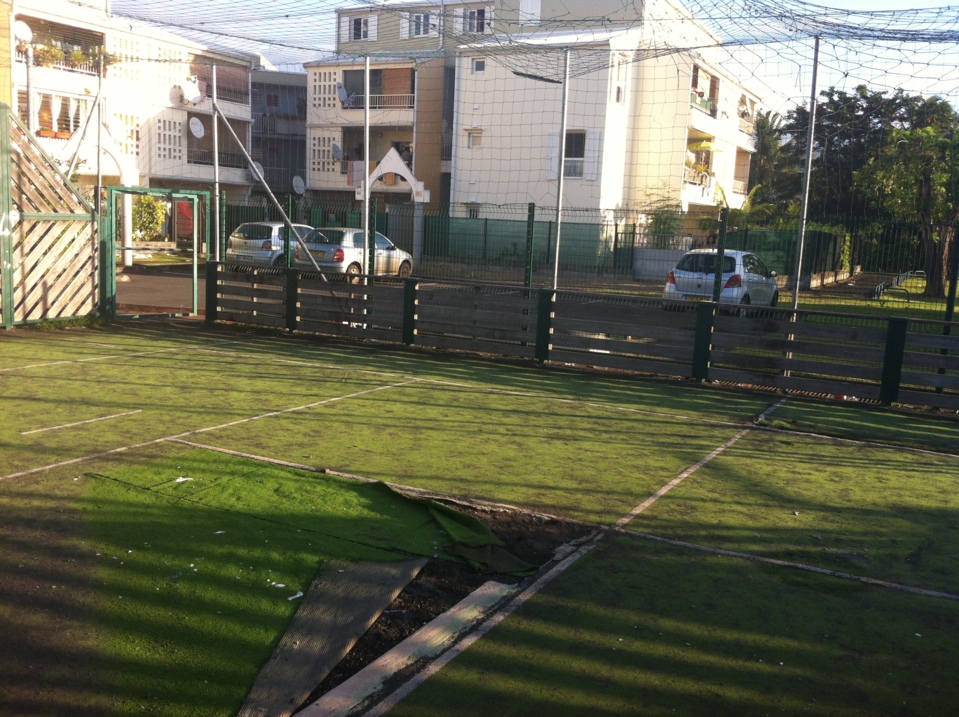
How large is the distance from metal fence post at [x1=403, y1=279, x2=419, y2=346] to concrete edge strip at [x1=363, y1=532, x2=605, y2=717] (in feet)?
27.2

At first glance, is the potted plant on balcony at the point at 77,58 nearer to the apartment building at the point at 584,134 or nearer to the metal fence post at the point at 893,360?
the apartment building at the point at 584,134

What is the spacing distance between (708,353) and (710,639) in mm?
7529

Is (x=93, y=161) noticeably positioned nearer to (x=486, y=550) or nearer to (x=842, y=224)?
(x=842, y=224)

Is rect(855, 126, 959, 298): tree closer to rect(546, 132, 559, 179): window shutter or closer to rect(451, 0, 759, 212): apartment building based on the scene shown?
rect(451, 0, 759, 212): apartment building

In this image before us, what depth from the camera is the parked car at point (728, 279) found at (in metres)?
14.8

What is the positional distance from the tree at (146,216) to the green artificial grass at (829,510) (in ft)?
97.4

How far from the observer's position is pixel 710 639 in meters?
4.52

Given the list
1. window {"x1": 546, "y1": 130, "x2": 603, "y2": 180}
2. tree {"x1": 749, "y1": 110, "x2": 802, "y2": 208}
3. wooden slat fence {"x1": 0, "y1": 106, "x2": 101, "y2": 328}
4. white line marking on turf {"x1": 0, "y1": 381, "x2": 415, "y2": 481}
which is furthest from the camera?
tree {"x1": 749, "y1": 110, "x2": 802, "y2": 208}

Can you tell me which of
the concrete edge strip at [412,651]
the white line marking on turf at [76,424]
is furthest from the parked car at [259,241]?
the concrete edge strip at [412,651]

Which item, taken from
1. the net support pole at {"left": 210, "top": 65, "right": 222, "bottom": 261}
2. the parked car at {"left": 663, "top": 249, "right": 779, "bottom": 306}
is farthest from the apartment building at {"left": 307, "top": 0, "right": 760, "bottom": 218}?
the parked car at {"left": 663, "top": 249, "right": 779, "bottom": 306}

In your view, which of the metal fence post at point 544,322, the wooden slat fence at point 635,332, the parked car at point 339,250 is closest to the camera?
the wooden slat fence at point 635,332

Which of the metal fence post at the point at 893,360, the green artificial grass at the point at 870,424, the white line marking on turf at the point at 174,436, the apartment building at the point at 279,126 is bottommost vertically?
the green artificial grass at the point at 870,424

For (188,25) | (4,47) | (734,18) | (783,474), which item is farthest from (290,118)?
(783,474)

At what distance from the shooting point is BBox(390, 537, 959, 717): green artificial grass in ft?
12.8
